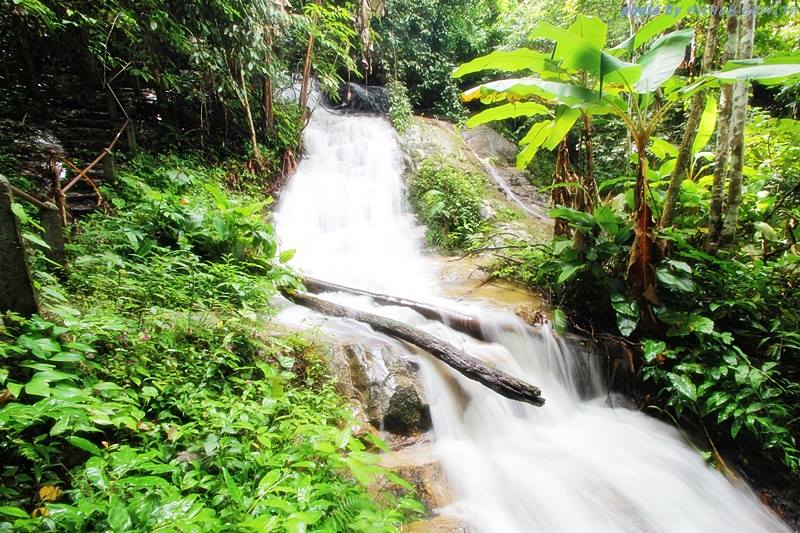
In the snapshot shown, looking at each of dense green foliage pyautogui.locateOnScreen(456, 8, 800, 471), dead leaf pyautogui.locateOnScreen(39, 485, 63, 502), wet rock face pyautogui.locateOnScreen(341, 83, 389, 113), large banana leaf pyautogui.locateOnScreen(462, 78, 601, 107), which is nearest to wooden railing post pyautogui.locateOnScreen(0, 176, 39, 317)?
dead leaf pyautogui.locateOnScreen(39, 485, 63, 502)

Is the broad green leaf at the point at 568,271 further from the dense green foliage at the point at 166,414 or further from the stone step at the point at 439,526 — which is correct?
the dense green foliage at the point at 166,414

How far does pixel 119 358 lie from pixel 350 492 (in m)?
1.43

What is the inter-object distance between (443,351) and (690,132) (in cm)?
340

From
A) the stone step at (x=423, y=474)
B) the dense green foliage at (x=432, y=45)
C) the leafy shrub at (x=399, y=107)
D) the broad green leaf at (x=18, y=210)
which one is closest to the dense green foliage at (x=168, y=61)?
the leafy shrub at (x=399, y=107)

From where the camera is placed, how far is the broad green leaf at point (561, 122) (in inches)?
142

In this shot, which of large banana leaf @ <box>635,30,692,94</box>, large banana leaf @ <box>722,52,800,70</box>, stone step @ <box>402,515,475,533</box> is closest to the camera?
stone step @ <box>402,515,475,533</box>

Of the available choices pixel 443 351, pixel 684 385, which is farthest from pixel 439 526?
pixel 684 385

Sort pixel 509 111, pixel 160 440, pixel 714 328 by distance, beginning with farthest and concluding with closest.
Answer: pixel 509 111 → pixel 714 328 → pixel 160 440

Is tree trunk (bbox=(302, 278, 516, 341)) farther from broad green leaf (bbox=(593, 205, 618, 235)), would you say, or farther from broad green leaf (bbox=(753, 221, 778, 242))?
broad green leaf (bbox=(753, 221, 778, 242))

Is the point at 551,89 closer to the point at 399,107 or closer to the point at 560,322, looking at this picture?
the point at 560,322

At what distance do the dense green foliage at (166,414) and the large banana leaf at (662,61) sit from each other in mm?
3465

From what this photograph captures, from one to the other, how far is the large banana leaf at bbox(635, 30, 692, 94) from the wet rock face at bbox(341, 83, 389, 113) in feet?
31.7

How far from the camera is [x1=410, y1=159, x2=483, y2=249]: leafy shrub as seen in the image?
7598 mm

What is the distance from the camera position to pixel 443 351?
3.18 meters
